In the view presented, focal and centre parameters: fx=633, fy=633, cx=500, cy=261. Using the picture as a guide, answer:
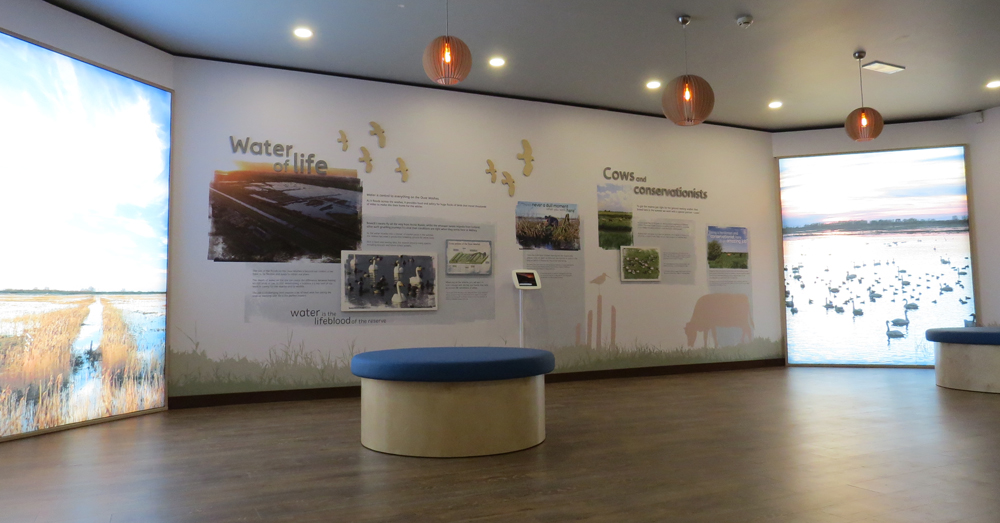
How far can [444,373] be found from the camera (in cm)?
389

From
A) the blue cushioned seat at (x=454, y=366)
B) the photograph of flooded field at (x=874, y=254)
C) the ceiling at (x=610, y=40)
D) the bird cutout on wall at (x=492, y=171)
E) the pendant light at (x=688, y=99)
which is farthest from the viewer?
the photograph of flooded field at (x=874, y=254)

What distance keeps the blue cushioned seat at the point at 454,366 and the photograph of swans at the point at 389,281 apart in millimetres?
2664

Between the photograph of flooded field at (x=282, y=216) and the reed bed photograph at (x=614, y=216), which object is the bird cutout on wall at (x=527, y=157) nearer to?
the reed bed photograph at (x=614, y=216)

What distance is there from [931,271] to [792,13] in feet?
18.1

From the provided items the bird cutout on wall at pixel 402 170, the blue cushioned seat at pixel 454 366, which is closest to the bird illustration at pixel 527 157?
the bird cutout on wall at pixel 402 170

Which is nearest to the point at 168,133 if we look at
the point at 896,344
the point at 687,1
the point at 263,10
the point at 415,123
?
the point at 263,10

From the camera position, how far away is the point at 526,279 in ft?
24.9

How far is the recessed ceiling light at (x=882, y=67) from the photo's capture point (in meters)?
7.05

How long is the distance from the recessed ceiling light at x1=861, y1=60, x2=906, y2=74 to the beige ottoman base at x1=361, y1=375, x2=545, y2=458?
18.9 feet

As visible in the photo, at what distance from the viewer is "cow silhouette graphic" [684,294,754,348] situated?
8953 millimetres

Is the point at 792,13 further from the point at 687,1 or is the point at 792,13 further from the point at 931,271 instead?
the point at 931,271

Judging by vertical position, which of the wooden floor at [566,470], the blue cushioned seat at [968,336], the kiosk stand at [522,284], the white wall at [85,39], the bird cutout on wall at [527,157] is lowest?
the wooden floor at [566,470]

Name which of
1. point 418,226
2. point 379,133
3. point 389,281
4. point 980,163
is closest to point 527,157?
point 418,226

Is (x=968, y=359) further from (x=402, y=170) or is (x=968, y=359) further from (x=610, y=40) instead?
(x=402, y=170)
